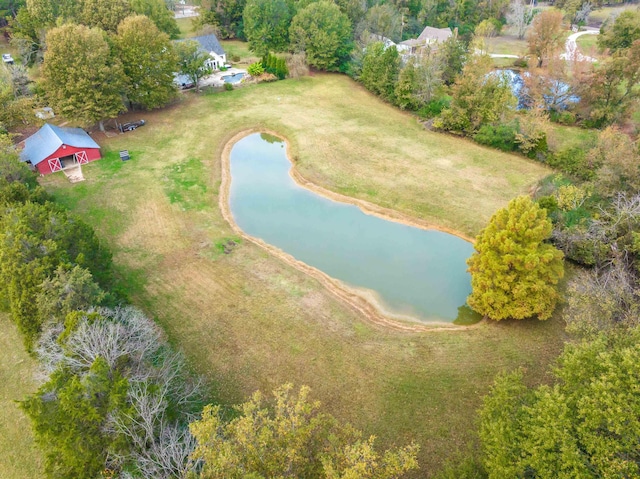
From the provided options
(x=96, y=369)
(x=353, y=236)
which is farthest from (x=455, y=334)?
(x=96, y=369)

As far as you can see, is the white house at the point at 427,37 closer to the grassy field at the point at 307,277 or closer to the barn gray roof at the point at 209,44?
the grassy field at the point at 307,277

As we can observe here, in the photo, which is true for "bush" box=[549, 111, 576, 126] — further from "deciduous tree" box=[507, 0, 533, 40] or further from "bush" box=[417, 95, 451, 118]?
"deciduous tree" box=[507, 0, 533, 40]

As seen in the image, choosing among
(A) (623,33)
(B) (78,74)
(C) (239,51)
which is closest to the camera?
(B) (78,74)

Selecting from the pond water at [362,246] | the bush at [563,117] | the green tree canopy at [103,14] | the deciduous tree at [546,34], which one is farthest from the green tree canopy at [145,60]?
the deciduous tree at [546,34]

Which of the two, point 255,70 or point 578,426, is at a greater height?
point 578,426

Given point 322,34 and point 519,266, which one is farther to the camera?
point 322,34

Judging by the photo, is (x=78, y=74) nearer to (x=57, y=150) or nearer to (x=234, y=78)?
(x=57, y=150)

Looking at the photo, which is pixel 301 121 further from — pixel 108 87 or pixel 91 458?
pixel 91 458

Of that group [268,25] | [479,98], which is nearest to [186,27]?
[268,25]
